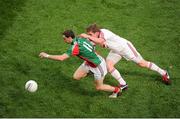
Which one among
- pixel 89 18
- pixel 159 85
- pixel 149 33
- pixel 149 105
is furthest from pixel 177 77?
pixel 89 18

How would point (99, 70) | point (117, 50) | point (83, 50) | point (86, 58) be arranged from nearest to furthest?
1. point (83, 50)
2. point (86, 58)
3. point (99, 70)
4. point (117, 50)

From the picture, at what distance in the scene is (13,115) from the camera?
403 inches

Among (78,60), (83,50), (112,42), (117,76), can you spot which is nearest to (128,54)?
(112,42)

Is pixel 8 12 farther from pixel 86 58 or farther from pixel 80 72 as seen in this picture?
pixel 86 58

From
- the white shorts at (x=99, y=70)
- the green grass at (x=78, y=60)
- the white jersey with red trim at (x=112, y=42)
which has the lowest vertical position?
the green grass at (x=78, y=60)

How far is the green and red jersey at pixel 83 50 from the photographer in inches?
399

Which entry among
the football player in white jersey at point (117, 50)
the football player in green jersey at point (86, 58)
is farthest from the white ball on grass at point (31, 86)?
the football player in white jersey at point (117, 50)

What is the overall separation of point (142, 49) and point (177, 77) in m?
1.63

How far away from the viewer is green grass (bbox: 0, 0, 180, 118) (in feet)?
34.8

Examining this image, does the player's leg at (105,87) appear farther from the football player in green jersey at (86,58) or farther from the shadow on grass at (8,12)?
the shadow on grass at (8,12)

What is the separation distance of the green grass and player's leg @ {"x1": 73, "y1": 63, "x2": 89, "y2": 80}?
41cm

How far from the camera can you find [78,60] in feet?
41.0

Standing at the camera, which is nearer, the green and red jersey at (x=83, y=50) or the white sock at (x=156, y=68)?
the green and red jersey at (x=83, y=50)

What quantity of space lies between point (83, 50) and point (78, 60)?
91.2 inches
